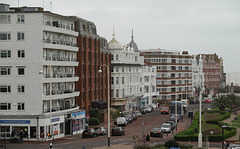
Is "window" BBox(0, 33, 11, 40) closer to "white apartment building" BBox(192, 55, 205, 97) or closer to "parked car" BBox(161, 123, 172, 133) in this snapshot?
"parked car" BBox(161, 123, 172, 133)

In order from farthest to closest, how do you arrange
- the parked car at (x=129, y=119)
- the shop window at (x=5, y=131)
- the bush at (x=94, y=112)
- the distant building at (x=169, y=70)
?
the distant building at (x=169, y=70), the parked car at (x=129, y=119), the bush at (x=94, y=112), the shop window at (x=5, y=131)

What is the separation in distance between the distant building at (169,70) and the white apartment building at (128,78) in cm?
1956

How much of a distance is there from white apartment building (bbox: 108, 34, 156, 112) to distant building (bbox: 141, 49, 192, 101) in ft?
64.2

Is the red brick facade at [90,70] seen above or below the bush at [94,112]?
above

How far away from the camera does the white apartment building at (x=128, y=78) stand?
103m

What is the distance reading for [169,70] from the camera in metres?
148

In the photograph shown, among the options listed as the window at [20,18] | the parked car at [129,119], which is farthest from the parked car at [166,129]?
the window at [20,18]

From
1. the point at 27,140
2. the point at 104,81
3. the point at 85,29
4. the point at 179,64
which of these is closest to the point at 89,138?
the point at 27,140

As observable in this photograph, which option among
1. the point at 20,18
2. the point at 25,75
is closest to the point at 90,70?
the point at 25,75

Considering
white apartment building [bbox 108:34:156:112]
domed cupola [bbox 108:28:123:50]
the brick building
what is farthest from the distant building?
the brick building

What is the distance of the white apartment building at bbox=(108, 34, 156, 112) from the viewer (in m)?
103

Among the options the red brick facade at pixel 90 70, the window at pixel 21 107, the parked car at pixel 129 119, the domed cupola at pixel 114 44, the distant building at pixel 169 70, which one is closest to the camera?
the window at pixel 21 107

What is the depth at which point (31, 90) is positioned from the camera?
2377 inches

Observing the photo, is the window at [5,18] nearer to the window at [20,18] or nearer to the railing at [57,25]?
the window at [20,18]
